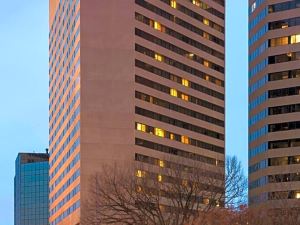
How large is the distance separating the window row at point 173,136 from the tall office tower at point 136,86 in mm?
190

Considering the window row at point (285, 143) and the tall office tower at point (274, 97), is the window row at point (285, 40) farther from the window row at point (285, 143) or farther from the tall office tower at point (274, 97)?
the window row at point (285, 143)

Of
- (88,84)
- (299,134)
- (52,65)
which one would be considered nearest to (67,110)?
(88,84)

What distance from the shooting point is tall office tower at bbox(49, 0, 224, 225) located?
13838cm

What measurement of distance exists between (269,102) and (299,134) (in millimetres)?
9168

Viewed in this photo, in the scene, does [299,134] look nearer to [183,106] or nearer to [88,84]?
[183,106]

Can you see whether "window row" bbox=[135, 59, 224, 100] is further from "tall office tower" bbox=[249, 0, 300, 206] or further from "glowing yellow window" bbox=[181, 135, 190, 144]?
"glowing yellow window" bbox=[181, 135, 190, 144]

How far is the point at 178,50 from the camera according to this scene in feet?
504

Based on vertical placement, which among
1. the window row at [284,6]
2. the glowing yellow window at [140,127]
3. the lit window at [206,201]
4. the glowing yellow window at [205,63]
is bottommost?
the lit window at [206,201]

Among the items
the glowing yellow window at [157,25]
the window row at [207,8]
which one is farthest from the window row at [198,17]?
the glowing yellow window at [157,25]

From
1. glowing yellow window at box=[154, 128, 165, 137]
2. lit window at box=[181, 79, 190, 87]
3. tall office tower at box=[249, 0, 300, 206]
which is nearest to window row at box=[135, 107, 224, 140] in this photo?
glowing yellow window at box=[154, 128, 165, 137]

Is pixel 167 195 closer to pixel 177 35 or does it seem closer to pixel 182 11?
pixel 177 35

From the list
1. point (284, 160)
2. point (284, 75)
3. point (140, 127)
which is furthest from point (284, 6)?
point (140, 127)

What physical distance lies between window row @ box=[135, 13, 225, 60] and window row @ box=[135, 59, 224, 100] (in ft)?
26.9

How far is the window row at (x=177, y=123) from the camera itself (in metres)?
142
